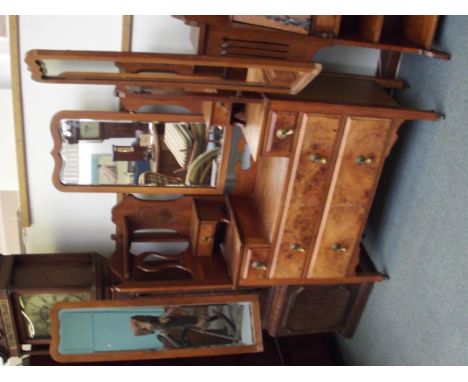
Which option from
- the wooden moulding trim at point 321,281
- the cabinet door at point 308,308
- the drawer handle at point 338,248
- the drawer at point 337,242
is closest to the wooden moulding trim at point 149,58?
the drawer at point 337,242

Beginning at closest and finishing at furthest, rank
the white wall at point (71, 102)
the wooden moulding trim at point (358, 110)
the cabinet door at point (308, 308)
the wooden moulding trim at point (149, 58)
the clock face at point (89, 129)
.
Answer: the wooden moulding trim at point (149, 58), the wooden moulding trim at point (358, 110), the white wall at point (71, 102), the clock face at point (89, 129), the cabinet door at point (308, 308)

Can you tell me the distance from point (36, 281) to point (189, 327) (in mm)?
577

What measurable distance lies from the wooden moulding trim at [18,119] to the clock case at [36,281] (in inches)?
6.7

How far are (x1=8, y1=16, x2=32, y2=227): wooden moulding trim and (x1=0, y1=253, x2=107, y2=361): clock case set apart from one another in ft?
0.56

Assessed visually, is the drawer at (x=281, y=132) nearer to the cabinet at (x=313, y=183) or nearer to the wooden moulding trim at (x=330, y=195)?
the cabinet at (x=313, y=183)

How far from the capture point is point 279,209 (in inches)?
62.7

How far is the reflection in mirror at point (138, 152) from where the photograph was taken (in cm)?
164

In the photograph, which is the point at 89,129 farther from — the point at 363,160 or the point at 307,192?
the point at 363,160

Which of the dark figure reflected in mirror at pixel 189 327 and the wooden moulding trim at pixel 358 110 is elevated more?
the wooden moulding trim at pixel 358 110

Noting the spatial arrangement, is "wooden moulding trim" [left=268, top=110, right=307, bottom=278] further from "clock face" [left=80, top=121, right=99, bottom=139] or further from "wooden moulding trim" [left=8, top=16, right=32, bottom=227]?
"wooden moulding trim" [left=8, top=16, right=32, bottom=227]

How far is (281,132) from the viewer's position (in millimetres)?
1422

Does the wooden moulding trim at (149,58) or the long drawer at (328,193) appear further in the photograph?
the long drawer at (328,193)

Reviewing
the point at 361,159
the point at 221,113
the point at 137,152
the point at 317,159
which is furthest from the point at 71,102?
the point at 361,159
